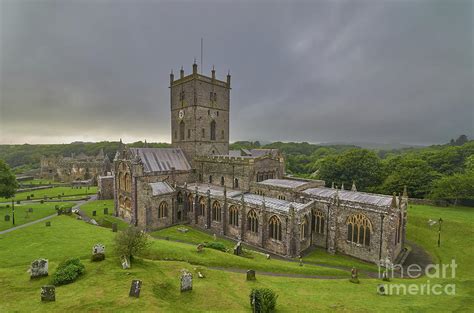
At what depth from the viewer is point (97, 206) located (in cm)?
4784

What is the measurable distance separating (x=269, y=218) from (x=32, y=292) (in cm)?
2219

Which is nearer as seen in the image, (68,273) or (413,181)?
(68,273)

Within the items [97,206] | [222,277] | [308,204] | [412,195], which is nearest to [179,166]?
[97,206]

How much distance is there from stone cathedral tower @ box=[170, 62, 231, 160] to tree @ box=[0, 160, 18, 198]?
101 ft

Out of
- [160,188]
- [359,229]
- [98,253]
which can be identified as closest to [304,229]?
[359,229]

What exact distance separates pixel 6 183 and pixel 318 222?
182ft

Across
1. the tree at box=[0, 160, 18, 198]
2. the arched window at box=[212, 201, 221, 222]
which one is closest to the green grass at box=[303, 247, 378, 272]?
the arched window at box=[212, 201, 221, 222]

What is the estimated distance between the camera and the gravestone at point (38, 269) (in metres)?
16.7

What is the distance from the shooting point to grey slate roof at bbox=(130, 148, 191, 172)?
38.7 metres

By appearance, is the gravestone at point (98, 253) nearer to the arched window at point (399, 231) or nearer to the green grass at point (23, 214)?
the green grass at point (23, 214)

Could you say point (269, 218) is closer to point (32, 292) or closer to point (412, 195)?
point (32, 292)

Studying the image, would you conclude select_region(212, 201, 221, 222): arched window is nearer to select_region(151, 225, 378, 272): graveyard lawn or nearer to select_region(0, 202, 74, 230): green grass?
select_region(151, 225, 378, 272): graveyard lawn

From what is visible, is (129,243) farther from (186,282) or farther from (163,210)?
(163,210)

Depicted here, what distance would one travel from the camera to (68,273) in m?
16.3
